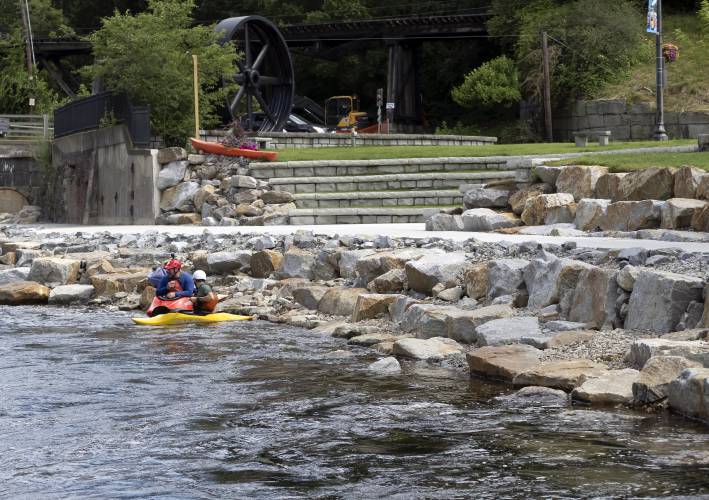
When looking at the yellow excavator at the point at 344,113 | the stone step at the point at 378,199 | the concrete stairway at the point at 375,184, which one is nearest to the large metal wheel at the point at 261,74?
the yellow excavator at the point at 344,113

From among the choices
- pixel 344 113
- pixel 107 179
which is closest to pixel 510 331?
pixel 107 179

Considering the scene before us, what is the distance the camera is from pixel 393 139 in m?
32.8

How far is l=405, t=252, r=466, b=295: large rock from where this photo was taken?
573 inches

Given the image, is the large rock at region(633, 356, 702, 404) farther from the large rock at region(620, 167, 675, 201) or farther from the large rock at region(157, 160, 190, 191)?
the large rock at region(157, 160, 190, 191)

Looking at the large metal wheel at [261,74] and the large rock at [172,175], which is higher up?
the large metal wheel at [261,74]

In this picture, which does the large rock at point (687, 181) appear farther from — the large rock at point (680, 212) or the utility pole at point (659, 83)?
the utility pole at point (659, 83)

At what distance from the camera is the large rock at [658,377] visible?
9125mm

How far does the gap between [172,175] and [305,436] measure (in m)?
18.0

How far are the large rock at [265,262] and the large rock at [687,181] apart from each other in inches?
246

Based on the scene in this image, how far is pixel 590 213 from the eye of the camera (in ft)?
56.7

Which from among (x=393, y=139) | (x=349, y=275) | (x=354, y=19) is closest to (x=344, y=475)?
(x=349, y=275)

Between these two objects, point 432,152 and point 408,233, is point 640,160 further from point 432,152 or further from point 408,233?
point 432,152

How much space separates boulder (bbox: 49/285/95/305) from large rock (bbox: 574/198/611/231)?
7.95 m

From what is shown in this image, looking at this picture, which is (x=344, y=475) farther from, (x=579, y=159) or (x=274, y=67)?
(x=274, y=67)
